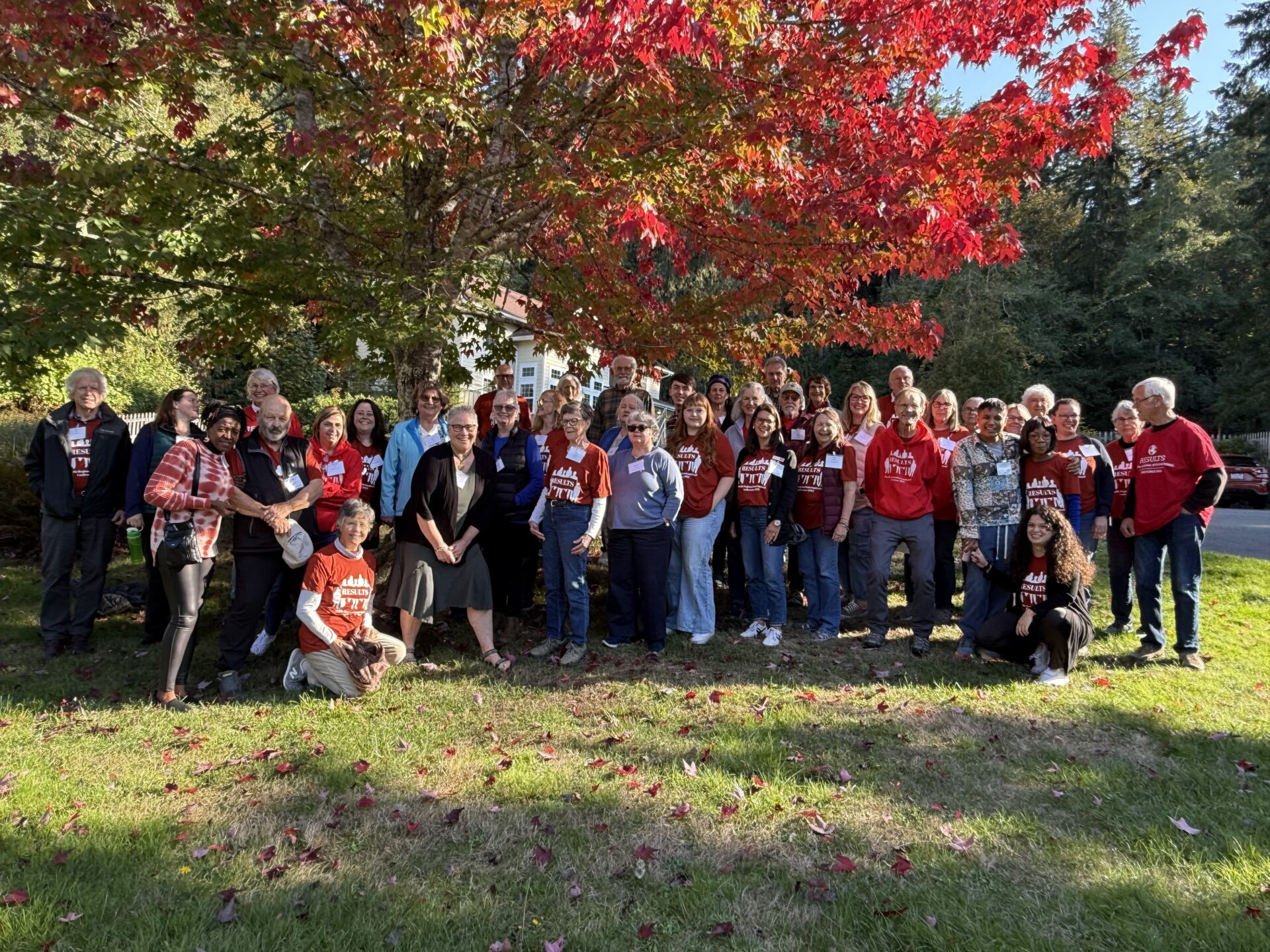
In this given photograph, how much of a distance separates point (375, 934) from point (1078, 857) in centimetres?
279

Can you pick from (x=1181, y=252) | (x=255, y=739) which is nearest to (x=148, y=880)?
(x=255, y=739)

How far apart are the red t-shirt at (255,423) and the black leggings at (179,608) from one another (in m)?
1.12

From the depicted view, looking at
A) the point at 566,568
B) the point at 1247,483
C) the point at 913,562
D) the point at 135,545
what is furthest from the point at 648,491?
the point at 1247,483

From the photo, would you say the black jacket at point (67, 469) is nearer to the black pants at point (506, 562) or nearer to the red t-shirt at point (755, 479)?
the black pants at point (506, 562)

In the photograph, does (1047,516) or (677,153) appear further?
(677,153)

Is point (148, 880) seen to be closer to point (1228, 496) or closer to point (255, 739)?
point (255, 739)

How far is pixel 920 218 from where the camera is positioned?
5992mm

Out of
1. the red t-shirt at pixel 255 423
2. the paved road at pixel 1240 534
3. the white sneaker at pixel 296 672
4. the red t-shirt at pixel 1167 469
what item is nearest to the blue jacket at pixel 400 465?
the red t-shirt at pixel 255 423

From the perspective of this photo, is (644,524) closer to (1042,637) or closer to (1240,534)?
(1042,637)

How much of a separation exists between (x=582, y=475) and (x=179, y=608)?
2780 mm

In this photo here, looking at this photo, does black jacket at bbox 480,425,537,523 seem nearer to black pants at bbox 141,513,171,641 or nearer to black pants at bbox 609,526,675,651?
black pants at bbox 609,526,675,651

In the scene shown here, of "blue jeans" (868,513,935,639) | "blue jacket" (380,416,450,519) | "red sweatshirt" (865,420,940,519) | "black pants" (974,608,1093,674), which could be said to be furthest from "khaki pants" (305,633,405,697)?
"black pants" (974,608,1093,674)

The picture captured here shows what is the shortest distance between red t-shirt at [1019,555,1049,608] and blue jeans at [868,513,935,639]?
69 centimetres

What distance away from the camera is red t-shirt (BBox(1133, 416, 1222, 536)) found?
19.3 feet
